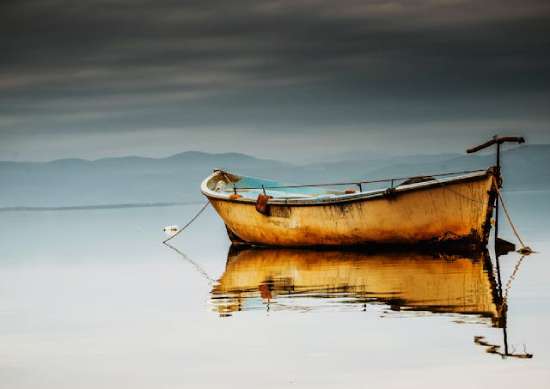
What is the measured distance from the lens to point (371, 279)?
20312mm

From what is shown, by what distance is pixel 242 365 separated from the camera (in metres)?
12.2

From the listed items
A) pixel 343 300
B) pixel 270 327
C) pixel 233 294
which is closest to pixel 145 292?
pixel 233 294

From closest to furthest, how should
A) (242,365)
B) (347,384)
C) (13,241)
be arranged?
(347,384) < (242,365) < (13,241)

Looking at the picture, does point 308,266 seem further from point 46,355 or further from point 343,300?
point 46,355

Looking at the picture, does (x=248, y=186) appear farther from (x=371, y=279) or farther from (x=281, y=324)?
(x=281, y=324)

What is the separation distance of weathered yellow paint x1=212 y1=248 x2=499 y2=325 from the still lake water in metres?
0.04

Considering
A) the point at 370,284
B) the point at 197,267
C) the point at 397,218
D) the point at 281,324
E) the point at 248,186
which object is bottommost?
the point at 281,324

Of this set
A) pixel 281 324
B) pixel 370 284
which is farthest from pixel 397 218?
pixel 281 324

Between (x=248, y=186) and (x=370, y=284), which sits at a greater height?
(x=248, y=186)

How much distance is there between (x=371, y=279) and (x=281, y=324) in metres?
5.75

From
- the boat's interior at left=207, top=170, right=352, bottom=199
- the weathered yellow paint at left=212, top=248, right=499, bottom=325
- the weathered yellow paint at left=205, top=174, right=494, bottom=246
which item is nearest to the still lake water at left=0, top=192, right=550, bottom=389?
the weathered yellow paint at left=212, top=248, right=499, bottom=325

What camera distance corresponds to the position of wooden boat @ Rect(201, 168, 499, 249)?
24.4 metres

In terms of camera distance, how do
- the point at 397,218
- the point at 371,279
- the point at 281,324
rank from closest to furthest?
1. the point at 281,324
2. the point at 371,279
3. the point at 397,218

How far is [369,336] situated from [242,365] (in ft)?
6.58
